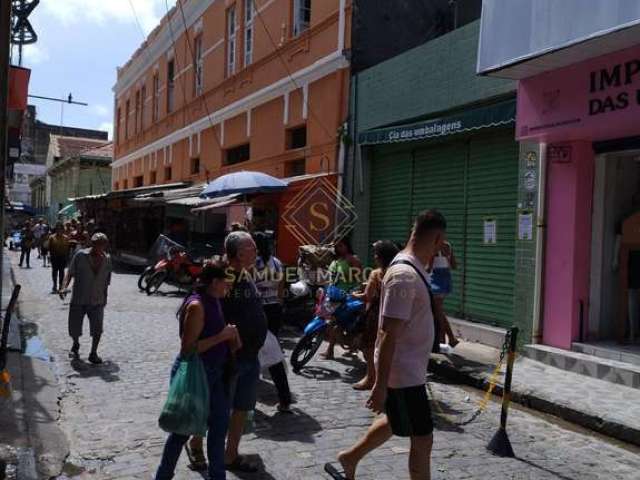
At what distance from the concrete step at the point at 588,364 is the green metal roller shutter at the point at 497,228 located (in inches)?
43.5

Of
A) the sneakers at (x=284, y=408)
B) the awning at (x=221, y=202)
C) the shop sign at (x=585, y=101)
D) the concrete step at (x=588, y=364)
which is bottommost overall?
the sneakers at (x=284, y=408)

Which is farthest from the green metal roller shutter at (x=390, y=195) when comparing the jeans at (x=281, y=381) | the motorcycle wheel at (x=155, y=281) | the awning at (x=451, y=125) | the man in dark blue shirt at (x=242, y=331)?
the man in dark blue shirt at (x=242, y=331)

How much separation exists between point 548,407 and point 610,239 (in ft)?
9.84

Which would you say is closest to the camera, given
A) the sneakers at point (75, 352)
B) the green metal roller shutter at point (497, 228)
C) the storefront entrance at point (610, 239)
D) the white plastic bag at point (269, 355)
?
the white plastic bag at point (269, 355)

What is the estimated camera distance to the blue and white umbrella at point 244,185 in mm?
12680

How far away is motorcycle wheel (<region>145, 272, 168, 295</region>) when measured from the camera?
15431 mm

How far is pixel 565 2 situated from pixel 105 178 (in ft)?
146

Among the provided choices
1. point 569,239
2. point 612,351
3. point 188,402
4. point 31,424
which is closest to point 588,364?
point 612,351

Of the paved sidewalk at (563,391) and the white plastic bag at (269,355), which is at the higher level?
the white plastic bag at (269,355)

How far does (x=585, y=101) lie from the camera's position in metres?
7.93

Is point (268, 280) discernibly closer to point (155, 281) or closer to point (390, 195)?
point (390, 195)

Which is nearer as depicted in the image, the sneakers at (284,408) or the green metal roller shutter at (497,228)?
the sneakers at (284,408)

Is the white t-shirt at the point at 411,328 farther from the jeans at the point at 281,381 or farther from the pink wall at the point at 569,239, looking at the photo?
the pink wall at the point at 569,239

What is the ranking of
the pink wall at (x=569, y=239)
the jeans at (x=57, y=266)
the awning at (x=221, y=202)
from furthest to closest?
1. the jeans at (x=57, y=266)
2. the awning at (x=221, y=202)
3. the pink wall at (x=569, y=239)
